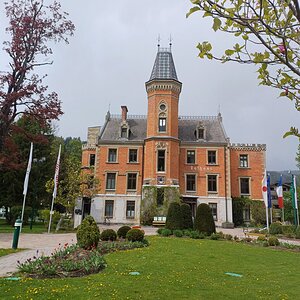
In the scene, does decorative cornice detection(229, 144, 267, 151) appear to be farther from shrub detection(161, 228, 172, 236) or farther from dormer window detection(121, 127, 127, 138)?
shrub detection(161, 228, 172, 236)

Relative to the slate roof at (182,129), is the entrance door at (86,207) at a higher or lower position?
lower

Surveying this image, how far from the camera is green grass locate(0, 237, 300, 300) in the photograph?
600 centimetres

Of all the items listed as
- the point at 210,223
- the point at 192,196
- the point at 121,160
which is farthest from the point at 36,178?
the point at 210,223

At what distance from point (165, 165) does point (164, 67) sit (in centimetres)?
1104

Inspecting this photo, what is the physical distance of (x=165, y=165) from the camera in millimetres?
31828

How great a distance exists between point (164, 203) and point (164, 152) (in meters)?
5.20

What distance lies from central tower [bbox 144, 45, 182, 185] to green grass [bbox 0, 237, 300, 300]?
822 inches

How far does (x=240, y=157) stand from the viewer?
35.2 metres

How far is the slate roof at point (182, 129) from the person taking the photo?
1387 inches

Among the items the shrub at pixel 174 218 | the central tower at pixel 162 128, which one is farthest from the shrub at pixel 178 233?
the central tower at pixel 162 128

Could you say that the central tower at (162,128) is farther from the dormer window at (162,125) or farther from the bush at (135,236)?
the bush at (135,236)

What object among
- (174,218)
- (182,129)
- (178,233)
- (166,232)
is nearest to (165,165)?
(182,129)

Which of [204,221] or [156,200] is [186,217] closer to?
[204,221]

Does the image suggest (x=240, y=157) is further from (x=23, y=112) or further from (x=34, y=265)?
(x=34, y=265)
